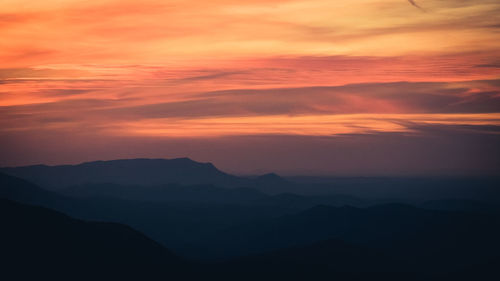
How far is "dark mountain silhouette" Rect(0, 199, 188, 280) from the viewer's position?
111 meters

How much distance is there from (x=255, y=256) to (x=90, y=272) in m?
45.5

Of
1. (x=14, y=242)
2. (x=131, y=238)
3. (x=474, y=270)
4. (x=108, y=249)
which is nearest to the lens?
(x=14, y=242)

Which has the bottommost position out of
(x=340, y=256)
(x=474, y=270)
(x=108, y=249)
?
(x=474, y=270)

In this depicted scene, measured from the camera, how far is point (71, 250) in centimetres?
11938

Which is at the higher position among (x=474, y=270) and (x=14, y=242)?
(x=14, y=242)

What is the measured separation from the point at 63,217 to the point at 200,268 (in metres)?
34.6

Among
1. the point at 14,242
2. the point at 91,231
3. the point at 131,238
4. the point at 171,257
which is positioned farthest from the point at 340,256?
the point at 14,242

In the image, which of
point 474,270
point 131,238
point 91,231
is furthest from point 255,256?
point 474,270

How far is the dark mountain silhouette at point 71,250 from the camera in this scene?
111 meters

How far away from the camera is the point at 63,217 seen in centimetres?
13025

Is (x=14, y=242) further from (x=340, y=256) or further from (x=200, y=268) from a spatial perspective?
(x=340, y=256)

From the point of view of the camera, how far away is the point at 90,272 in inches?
4552

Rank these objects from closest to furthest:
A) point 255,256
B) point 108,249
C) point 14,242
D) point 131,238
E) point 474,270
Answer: point 14,242 < point 108,249 < point 131,238 < point 255,256 < point 474,270

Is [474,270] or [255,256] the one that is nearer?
[255,256]
